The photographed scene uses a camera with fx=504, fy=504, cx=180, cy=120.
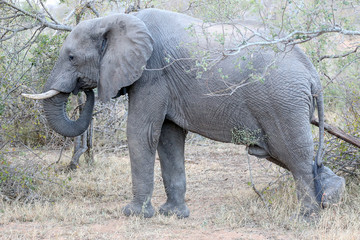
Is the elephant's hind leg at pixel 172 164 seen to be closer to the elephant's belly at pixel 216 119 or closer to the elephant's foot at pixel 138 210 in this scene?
the elephant's foot at pixel 138 210

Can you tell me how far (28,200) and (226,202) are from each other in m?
2.47

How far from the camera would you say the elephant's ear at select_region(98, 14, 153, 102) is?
5.31 m

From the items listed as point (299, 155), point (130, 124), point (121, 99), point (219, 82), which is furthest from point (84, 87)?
point (121, 99)

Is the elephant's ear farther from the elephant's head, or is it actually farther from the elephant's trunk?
the elephant's trunk

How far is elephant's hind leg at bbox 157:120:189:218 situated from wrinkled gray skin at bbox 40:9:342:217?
3 centimetres

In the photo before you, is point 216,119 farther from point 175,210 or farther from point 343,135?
point 343,135

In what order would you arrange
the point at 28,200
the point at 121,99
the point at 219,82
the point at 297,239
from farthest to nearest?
the point at 121,99
the point at 28,200
the point at 219,82
the point at 297,239

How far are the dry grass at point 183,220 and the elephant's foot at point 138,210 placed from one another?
8 centimetres

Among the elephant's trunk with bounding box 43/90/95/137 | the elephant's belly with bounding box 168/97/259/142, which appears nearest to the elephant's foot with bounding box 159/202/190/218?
the elephant's belly with bounding box 168/97/259/142

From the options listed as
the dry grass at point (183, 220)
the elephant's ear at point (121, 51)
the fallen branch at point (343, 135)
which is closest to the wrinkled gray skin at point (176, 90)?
the elephant's ear at point (121, 51)

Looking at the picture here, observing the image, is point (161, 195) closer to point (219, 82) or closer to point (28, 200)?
point (28, 200)

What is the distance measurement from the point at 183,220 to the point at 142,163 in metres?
0.81

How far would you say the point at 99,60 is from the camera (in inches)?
221

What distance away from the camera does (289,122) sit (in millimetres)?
4988
